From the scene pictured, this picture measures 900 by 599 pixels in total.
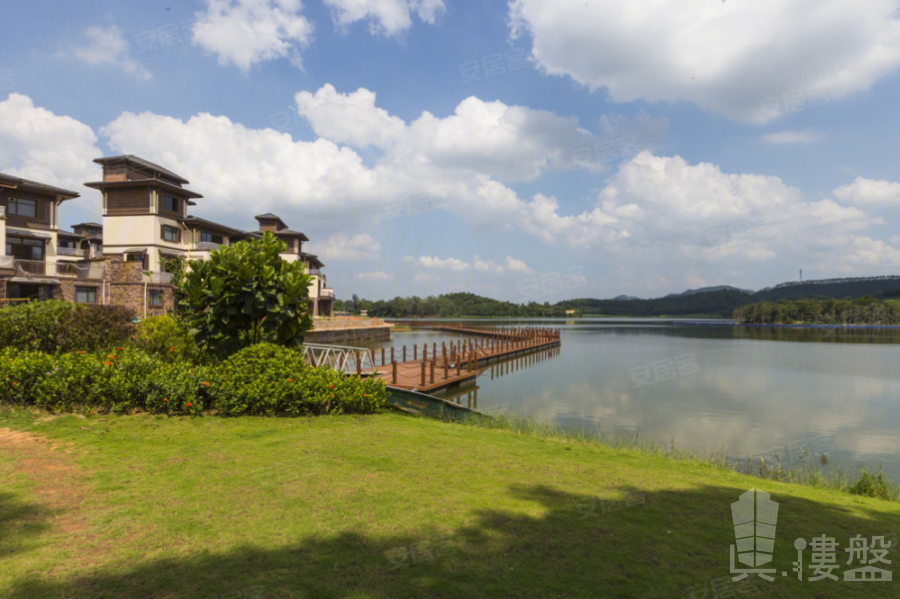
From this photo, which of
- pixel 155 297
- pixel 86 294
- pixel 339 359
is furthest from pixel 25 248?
pixel 339 359

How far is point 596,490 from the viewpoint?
248 inches

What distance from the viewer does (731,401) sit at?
66.8 feet

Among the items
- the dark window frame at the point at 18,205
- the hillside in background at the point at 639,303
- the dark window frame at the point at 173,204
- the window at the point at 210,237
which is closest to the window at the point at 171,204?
the dark window frame at the point at 173,204

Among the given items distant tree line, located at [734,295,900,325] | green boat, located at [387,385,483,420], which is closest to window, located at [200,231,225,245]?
green boat, located at [387,385,483,420]

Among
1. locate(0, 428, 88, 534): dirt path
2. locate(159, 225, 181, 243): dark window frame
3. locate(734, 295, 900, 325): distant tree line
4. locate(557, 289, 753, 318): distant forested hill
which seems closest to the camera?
locate(0, 428, 88, 534): dirt path

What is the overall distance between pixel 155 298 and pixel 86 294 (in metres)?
5.07

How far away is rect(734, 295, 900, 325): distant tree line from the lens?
10144cm

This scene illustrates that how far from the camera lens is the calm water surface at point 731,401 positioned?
46.3 ft

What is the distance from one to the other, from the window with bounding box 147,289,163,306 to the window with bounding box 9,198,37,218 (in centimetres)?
1017

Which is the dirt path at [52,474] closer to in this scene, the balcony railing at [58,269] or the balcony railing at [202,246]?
the balcony railing at [58,269]

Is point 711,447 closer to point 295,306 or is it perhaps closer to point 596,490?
point 596,490

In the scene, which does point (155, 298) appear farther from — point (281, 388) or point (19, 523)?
point (19, 523)

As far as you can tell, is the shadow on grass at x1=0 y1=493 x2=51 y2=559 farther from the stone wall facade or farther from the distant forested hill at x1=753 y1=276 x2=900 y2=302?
the distant forested hill at x1=753 y1=276 x2=900 y2=302

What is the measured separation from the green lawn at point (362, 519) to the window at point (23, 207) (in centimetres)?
3480
